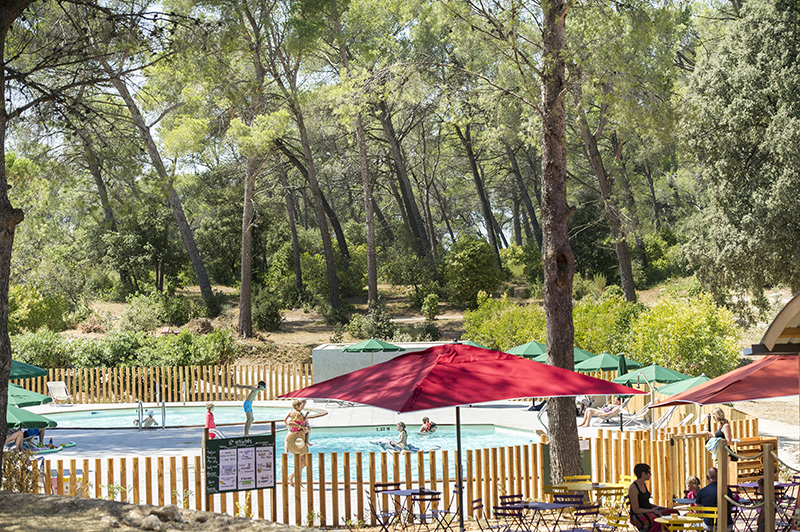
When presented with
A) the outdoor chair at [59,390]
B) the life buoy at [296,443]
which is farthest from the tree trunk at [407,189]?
the life buoy at [296,443]

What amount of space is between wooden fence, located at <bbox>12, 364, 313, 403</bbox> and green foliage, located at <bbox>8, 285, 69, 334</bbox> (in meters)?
6.12

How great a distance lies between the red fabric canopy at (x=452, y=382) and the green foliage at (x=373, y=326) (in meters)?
20.7

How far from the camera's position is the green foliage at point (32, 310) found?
27.0 m

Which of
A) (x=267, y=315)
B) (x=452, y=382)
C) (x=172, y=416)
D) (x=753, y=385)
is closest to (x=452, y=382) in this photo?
(x=452, y=382)

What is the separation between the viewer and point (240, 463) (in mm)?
8688

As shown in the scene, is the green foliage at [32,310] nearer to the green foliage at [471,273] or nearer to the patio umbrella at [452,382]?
the green foliage at [471,273]

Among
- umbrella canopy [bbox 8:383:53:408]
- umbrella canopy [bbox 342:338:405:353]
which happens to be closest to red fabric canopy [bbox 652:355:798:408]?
umbrella canopy [bbox 8:383:53:408]

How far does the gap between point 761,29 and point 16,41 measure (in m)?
20.5

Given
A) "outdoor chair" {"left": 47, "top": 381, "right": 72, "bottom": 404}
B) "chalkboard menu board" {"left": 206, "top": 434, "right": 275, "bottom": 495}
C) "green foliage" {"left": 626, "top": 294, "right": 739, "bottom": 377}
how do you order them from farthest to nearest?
"outdoor chair" {"left": 47, "top": 381, "right": 72, "bottom": 404} < "green foliage" {"left": 626, "top": 294, "right": 739, "bottom": 377} < "chalkboard menu board" {"left": 206, "top": 434, "right": 275, "bottom": 495}

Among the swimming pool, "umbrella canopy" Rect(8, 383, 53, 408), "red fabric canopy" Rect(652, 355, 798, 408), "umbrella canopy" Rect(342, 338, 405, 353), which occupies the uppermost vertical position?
"red fabric canopy" Rect(652, 355, 798, 408)

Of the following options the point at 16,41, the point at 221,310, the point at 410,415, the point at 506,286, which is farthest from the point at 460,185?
the point at 16,41

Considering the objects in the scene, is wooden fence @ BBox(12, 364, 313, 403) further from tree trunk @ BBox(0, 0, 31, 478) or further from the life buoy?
tree trunk @ BBox(0, 0, 31, 478)

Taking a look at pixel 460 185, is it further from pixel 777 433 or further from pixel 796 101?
pixel 777 433

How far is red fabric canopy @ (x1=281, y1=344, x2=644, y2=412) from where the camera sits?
690cm
